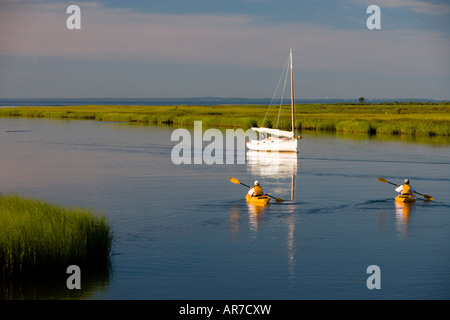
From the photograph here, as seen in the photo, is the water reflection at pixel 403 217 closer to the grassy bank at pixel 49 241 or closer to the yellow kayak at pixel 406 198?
the yellow kayak at pixel 406 198

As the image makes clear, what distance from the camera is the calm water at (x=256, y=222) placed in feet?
55.0

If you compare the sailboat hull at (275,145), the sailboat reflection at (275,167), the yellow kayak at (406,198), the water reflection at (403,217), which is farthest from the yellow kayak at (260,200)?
the sailboat hull at (275,145)

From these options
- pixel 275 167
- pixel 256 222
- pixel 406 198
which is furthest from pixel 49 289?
pixel 275 167

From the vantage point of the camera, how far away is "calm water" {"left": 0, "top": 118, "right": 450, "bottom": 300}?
55.0 feet

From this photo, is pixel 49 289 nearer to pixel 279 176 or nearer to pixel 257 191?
pixel 257 191

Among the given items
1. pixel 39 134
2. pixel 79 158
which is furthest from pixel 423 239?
pixel 39 134

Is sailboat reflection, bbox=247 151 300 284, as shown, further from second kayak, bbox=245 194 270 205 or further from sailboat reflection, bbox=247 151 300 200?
second kayak, bbox=245 194 270 205

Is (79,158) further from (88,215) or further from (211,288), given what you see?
(211,288)

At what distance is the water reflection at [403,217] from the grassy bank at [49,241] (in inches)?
412

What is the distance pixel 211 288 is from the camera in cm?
1641

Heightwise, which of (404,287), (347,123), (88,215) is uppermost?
(347,123)

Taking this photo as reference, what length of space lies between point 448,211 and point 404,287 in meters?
11.4

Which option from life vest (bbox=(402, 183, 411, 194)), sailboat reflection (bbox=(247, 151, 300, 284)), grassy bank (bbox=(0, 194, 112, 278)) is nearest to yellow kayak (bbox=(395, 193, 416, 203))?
life vest (bbox=(402, 183, 411, 194))

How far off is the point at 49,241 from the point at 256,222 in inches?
377
